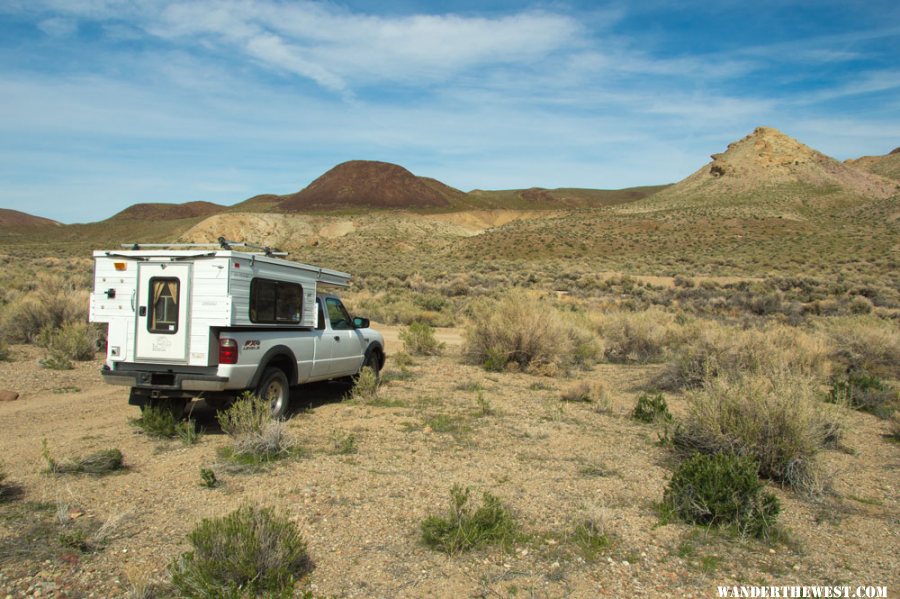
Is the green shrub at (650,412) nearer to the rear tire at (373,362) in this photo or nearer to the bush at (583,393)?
the bush at (583,393)

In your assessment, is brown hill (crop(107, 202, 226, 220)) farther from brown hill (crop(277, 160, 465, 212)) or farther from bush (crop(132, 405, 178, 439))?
bush (crop(132, 405, 178, 439))

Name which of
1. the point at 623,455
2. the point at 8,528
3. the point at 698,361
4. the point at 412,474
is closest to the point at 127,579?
the point at 8,528

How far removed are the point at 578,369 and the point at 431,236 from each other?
75739 mm

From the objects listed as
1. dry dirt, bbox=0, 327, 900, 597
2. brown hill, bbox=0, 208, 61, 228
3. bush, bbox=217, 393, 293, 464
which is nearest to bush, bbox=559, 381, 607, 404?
dry dirt, bbox=0, 327, 900, 597

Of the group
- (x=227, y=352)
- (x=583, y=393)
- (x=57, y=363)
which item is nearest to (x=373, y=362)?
(x=583, y=393)

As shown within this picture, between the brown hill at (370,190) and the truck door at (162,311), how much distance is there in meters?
115

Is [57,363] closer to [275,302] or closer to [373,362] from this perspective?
[373,362]

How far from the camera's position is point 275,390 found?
7520mm

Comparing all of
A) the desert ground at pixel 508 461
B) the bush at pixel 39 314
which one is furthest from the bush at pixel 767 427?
the bush at pixel 39 314

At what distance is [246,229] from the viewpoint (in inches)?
3258

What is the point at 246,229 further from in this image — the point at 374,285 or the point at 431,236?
the point at 374,285

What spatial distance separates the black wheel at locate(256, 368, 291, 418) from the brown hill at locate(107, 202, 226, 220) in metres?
144

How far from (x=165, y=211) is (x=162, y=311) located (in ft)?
514

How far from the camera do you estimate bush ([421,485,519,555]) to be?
13.8 feet
